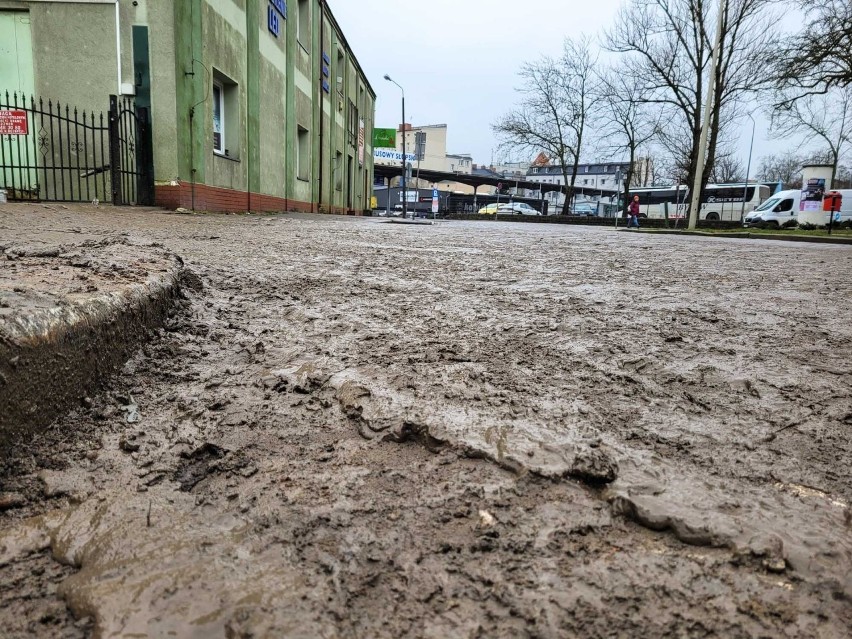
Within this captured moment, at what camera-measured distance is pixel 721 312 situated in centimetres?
275

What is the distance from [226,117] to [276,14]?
3947mm

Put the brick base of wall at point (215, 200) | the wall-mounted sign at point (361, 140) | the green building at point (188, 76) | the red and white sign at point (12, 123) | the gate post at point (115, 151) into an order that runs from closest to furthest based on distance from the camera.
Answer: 1. the red and white sign at point (12, 123)
2. the gate post at point (115, 151)
3. the green building at point (188, 76)
4. the brick base of wall at point (215, 200)
5. the wall-mounted sign at point (361, 140)

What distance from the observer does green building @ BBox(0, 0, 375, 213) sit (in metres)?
8.80

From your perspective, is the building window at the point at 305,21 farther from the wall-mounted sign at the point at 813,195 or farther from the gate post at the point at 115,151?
the wall-mounted sign at the point at 813,195

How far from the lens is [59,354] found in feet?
4.39

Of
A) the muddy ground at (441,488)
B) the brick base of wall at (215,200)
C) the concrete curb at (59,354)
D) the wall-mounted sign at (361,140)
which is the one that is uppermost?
the wall-mounted sign at (361,140)

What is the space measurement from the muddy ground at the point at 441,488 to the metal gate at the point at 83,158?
26.1ft

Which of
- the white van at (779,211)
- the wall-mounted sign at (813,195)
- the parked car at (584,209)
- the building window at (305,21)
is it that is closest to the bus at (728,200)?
the white van at (779,211)

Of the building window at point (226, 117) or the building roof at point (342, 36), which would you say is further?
the building roof at point (342, 36)

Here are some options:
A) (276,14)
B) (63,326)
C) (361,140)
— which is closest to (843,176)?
(361,140)

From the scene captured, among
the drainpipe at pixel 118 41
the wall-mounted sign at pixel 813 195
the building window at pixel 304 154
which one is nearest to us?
the drainpipe at pixel 118 41

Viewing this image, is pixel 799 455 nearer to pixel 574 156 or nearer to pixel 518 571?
pixel 518 571

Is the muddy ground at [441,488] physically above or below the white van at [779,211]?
below

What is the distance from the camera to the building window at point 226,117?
10.9m
